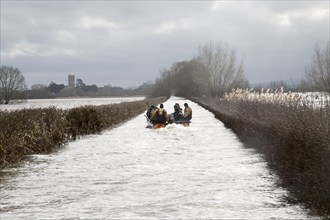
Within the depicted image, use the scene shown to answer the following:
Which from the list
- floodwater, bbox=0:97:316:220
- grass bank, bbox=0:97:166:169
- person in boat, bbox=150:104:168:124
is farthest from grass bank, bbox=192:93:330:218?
person in boat, bbox=150:104:168:124

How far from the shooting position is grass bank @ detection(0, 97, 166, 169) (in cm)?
1214

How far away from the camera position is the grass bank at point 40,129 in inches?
478

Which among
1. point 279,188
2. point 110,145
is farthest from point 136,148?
point 279,188

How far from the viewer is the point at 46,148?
14.4 metres

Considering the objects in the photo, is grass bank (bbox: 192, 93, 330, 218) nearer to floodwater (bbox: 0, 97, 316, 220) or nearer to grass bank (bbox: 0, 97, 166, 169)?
floodwater (bbox: 0, 97, 316, 220)

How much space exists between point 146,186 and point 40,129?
7.88 meters

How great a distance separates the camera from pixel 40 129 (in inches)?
591

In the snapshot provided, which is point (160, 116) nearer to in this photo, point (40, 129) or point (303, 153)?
point (40, 129)

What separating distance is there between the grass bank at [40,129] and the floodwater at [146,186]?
2.38 ft

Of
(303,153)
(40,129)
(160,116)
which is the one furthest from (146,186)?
(160,116)

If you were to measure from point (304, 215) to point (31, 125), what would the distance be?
11.0m

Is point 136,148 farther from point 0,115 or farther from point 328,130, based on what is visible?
point 328,130

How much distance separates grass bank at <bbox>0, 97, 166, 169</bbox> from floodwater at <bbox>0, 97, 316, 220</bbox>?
725mm

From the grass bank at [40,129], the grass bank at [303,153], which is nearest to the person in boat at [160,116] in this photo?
the grass bank at [40,129]
